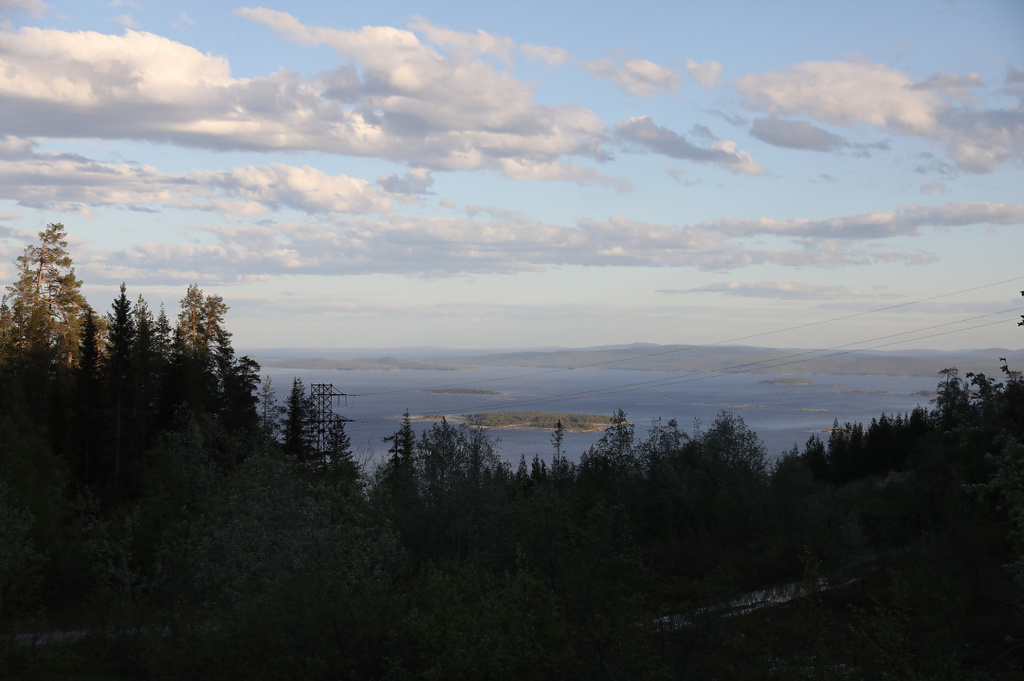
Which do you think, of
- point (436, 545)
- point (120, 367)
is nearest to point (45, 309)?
point (120, 367)

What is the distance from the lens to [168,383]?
4956cm

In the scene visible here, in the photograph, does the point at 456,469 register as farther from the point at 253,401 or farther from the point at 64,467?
the point at 253,401

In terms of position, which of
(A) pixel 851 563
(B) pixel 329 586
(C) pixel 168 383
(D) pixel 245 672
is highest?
(C) pixel 168 383

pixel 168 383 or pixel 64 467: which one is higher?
pixel 168 383

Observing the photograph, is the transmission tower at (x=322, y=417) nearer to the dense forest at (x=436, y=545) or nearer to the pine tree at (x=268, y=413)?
the dense forest at (x=436, y=545)

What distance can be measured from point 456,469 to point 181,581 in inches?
467

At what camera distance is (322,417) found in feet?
202

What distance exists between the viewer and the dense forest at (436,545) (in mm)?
14938

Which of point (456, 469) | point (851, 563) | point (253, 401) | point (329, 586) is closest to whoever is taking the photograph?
point (329, 586)

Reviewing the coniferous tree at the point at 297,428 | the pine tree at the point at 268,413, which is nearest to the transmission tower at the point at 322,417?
the coniferous tree at the point at 297,428

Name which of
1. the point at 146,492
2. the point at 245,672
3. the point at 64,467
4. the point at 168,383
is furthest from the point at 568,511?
the point at 168,383

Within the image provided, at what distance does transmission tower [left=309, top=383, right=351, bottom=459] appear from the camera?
59.3 meters

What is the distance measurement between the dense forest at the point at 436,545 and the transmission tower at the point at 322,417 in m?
0.86

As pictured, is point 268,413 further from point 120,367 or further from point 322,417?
point 120,367
